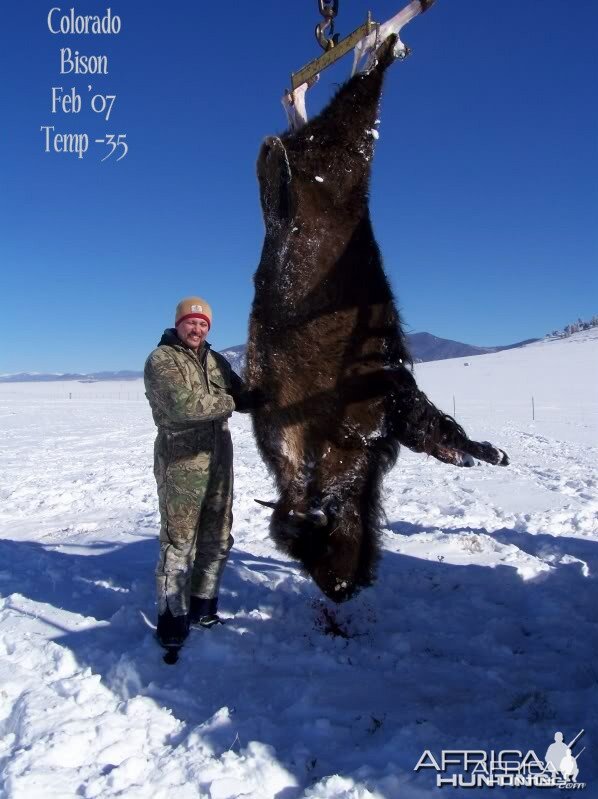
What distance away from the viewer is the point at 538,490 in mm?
10172

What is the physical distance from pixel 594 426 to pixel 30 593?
23.1 m

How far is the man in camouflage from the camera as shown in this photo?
11.6 feet

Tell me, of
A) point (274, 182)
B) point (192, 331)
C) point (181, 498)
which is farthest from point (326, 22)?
point (181, 498)

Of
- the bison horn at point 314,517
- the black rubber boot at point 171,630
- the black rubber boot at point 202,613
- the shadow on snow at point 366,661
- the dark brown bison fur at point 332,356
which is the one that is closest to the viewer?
the shadow on snow at point 366,661

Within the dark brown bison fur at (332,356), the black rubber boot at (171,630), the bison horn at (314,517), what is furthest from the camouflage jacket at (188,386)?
the black rubber boot at (171,630)

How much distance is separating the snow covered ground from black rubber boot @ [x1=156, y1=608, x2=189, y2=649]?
0.32ft

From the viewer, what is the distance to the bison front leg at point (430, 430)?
316 cm

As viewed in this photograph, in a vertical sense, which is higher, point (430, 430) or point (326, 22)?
point (326, 22)

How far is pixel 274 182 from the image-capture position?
325 centimetres

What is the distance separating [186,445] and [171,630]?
48.9 inches

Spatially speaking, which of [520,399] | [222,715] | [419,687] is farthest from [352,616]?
[520,399]

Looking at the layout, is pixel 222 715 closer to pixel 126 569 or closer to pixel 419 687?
pixel 419 687

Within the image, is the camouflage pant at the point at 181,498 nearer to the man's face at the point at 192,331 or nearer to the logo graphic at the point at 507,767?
the man's face at the point at 192,331

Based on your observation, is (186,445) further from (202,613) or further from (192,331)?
(202,613)
